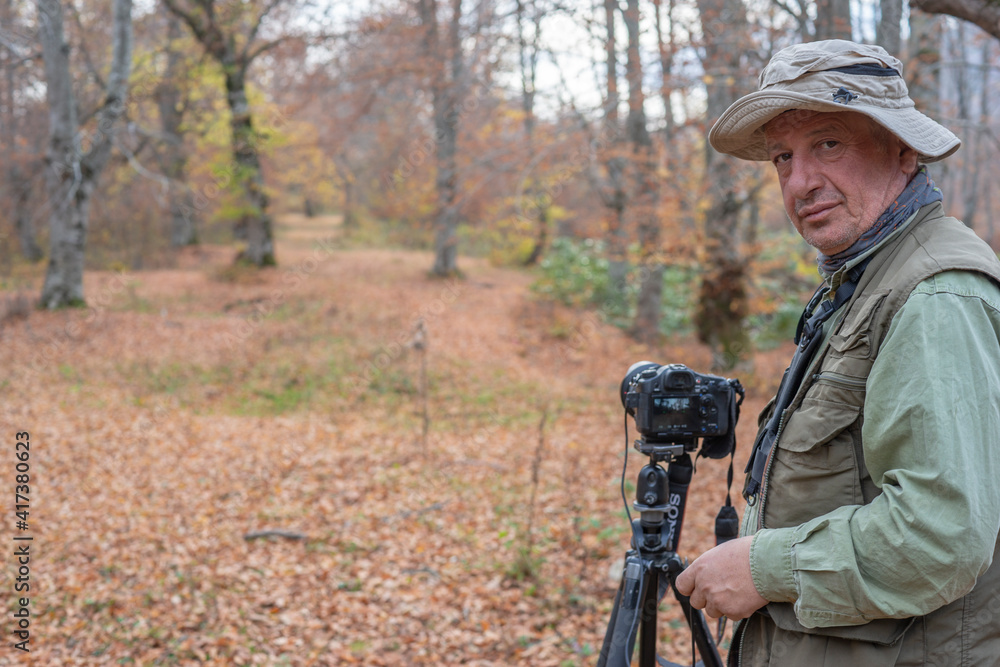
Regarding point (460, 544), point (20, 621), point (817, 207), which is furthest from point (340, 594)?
point (817, 207)

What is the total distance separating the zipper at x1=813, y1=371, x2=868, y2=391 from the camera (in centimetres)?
129

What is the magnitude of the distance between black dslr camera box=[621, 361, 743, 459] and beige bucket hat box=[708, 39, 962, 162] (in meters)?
0.69

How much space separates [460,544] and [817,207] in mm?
3971

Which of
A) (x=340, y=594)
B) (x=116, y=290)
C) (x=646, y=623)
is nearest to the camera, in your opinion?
(x=646, y=623)

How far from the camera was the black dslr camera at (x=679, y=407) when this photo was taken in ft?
5.95

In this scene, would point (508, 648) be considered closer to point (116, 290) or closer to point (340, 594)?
point (340, 594)

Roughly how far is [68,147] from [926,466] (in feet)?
43.1

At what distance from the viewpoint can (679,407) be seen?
5.96 feet

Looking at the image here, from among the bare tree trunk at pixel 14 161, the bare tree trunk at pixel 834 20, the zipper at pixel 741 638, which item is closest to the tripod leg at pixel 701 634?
the zipper at pixel 741 638

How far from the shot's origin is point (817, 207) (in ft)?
4.75

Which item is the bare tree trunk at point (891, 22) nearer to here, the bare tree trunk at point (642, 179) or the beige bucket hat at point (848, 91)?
the bare tree trunk at point (642, 179)

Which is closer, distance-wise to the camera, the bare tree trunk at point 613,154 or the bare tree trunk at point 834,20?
the bare tree trunk at point 834,20

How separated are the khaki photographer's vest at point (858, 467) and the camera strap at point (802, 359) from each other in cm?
5

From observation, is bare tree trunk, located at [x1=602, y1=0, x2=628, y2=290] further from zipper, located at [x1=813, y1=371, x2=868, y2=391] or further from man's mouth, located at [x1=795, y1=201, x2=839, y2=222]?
zipper, located at [x1=813, y1=371, x2=868, y2=391]
